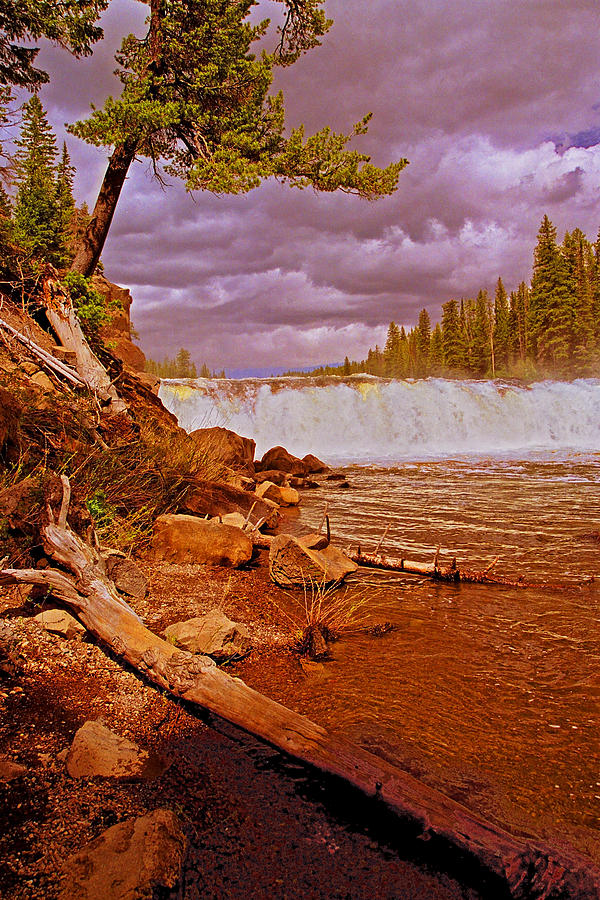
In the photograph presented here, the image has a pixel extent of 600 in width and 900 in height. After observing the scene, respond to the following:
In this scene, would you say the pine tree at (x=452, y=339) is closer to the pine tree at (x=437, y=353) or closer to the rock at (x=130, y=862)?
the pine tree at (x=437, y=353)

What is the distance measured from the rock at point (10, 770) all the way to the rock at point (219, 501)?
5938mm

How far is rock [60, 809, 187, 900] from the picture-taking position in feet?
6.21

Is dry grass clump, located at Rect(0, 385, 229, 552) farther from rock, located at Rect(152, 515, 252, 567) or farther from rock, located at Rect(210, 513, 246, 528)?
rock, located at Rect(210, 513, 246, 528)

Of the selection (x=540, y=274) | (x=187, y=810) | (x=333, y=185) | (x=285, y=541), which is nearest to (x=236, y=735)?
(x=187, y=810)

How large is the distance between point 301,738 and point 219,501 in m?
6.54

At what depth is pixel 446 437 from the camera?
2917 cm

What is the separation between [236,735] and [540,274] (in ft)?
205

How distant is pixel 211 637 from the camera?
412cm

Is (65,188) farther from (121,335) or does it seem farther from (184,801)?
(184,801)

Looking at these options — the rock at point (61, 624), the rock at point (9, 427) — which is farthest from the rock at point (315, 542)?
the rock at point (9, 427)

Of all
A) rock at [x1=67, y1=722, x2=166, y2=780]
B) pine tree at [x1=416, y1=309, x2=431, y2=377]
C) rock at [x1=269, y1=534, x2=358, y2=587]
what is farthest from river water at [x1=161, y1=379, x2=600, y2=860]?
pine tree at [x1=416, y1=309, x2=431, y2=377]

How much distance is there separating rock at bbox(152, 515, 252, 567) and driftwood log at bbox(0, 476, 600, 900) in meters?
2.23

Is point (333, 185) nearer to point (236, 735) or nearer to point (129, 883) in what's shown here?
point (236, 735)

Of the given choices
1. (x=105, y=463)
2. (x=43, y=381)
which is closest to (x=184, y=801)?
(x=105, y=463)
